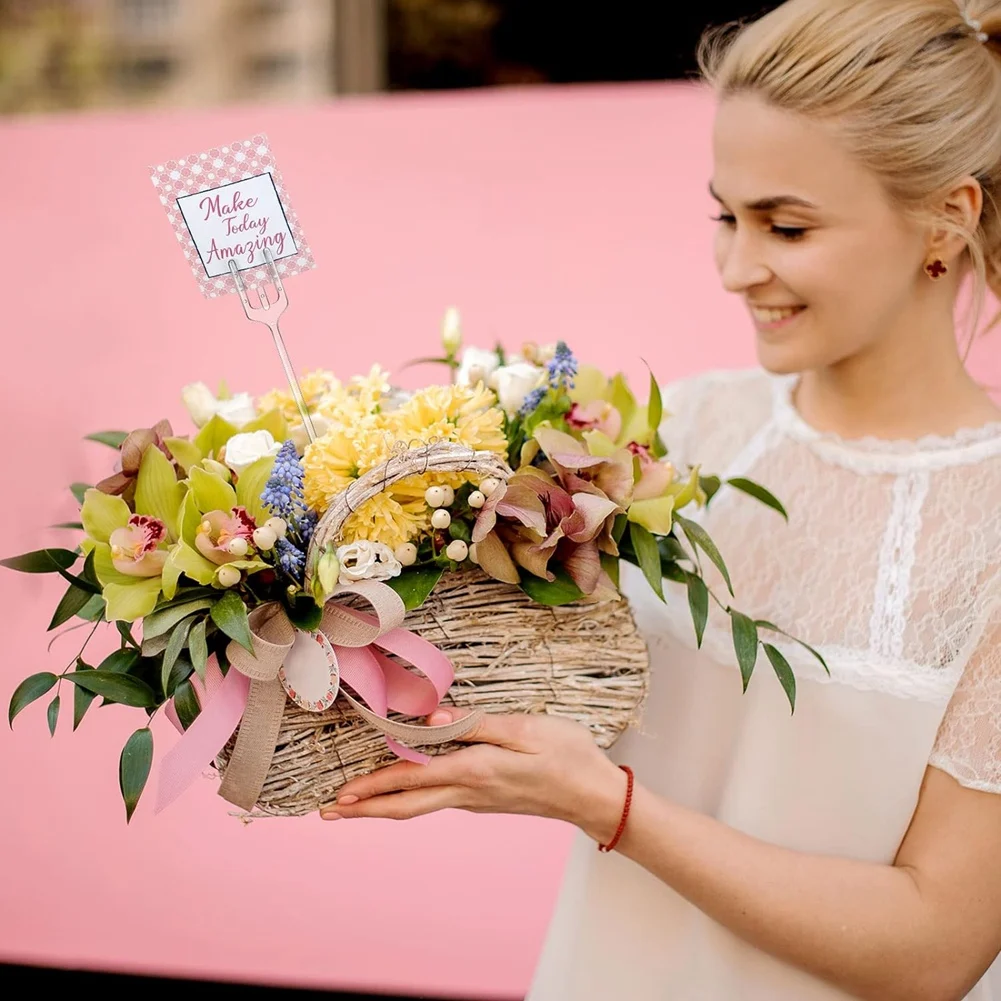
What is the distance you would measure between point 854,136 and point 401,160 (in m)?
1.33

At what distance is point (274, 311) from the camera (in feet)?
3.32

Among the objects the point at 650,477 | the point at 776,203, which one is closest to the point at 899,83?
the point at 776,203

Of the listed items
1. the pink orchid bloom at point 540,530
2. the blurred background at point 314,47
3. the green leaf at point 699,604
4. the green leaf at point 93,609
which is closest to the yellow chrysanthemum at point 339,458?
the pink orchid bloom at point 540,530

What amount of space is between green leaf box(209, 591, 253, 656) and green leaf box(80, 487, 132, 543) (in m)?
0.11

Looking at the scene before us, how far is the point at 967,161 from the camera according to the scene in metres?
1.14

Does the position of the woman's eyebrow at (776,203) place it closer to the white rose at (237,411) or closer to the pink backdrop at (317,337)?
the white rose at (237,411)

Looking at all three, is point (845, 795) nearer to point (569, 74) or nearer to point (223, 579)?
point (223, 579)

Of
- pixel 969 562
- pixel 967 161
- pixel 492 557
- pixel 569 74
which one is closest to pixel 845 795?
pixel 969 562

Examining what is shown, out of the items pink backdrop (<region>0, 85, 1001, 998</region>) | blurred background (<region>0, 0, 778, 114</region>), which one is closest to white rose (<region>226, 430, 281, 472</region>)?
pink backdrop (<region>0, 85, 1001, 998</region>)

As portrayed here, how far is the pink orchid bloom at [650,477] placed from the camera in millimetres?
1014

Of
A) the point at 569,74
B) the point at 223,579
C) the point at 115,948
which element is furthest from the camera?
the point at 569,74

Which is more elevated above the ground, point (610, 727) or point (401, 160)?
point (401, 160)

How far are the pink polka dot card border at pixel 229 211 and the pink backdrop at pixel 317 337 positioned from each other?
1268mm

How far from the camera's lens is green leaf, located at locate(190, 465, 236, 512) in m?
0.90
